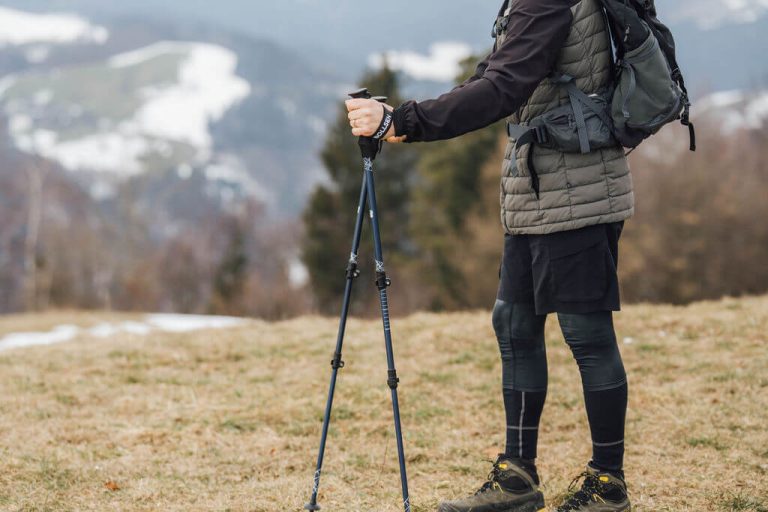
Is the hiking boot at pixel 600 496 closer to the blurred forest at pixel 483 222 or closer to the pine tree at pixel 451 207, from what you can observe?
the blurred forest at pixel 483 222

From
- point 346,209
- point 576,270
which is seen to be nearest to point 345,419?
point 576,270

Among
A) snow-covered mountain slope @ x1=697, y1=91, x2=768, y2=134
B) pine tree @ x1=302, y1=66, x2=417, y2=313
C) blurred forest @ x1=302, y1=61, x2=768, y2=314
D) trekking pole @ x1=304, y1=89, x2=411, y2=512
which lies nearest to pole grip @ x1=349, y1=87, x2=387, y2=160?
trekking pole @ x1=304, y1=89, x2=411, y2=512

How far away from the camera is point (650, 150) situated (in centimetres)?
3203

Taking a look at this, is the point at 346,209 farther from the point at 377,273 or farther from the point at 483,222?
the point at 377,273

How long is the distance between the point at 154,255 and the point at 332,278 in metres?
34.0

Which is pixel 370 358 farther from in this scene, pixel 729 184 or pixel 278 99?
pixel 278 99

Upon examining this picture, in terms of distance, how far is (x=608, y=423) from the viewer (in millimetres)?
3027

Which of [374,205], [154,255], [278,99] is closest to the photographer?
[374,205]

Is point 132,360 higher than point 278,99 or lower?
lower

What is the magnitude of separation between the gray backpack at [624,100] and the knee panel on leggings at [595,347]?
0.67m

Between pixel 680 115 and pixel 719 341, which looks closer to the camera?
pixel 680 115

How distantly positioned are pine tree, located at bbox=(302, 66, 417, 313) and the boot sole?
28.4 metres

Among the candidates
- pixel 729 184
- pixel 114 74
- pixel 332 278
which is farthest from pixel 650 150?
pixel 114 74

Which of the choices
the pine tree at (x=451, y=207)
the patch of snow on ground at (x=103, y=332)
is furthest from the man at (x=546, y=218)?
the pine tree at (x=451, y=207)
